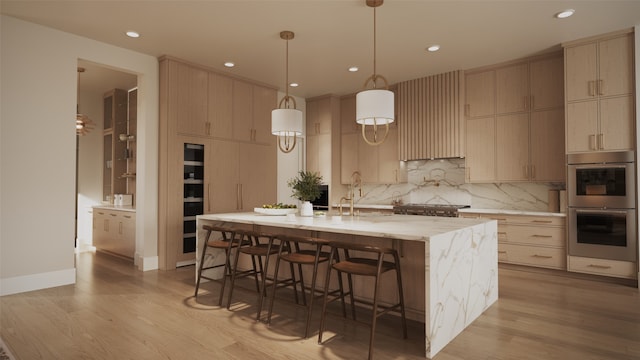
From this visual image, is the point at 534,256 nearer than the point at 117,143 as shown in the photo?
Yes

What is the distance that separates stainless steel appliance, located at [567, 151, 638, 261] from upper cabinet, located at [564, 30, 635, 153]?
6.6 inches

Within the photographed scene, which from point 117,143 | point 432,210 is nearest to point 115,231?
point 117,143

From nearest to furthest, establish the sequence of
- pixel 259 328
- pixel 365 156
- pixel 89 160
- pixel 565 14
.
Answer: pixel 259 328, pixel 565 14, pixel 365 156, pixel 89 160

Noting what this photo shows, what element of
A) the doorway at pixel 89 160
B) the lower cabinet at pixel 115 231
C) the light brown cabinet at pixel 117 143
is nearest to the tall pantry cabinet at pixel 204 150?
the lower cabinet at pixel 115 231

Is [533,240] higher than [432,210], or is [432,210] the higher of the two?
[432,210]

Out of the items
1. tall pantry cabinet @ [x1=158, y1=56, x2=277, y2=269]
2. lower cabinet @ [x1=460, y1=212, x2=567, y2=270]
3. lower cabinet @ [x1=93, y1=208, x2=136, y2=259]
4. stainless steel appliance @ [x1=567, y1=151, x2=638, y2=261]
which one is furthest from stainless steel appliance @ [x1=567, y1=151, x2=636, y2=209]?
lower cabinet @ [x1=93, y1=208, x2=136, y2=259]

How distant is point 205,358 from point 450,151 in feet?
15.1

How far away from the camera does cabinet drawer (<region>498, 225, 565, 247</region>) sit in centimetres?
462

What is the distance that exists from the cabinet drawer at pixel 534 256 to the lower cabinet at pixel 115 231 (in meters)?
5.24

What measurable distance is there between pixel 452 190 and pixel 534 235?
1.52m

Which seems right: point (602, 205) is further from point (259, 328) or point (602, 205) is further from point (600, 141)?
point (259, 328)

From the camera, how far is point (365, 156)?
22.5 ft

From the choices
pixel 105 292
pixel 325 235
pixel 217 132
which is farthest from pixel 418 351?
pixel 217 132

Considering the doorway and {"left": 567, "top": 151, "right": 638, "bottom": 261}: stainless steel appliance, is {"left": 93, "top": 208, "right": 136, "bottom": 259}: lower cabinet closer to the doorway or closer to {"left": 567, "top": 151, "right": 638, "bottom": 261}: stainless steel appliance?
the doorway
